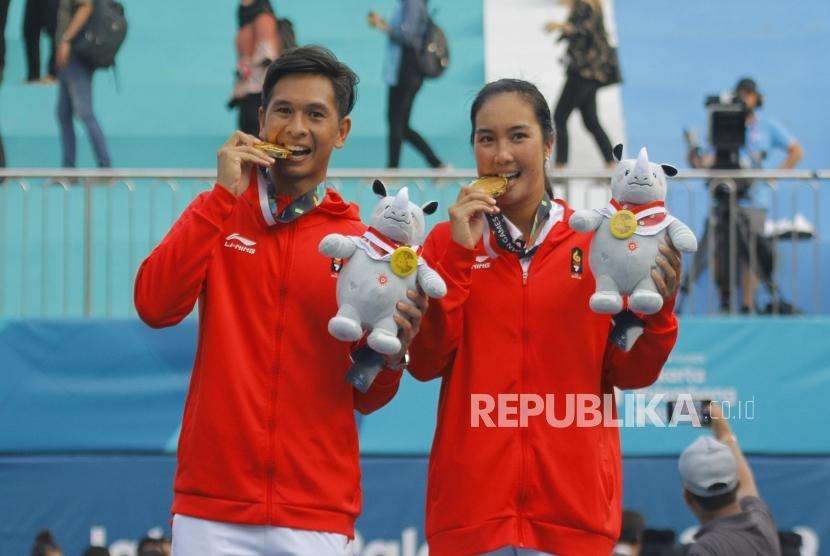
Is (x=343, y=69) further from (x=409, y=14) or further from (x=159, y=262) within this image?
(x=409, y=14)

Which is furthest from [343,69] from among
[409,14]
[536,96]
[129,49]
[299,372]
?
[129,49]

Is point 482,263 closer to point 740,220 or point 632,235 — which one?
point 632,235

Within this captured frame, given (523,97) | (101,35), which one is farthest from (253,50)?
(523,97)

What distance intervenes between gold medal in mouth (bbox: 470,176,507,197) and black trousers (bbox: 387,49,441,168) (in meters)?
7.33

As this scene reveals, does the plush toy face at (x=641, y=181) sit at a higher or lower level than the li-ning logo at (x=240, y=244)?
higher

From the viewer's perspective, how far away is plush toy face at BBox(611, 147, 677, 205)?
14.3 ft

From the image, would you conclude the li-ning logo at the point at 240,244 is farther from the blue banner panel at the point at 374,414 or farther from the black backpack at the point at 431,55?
the black backpack at the point at 431,55

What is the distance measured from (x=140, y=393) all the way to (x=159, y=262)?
5.00m

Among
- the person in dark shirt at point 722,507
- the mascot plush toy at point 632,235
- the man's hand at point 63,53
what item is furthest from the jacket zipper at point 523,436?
the man's hand at point 63,53

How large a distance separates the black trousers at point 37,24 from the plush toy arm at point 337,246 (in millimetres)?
8424

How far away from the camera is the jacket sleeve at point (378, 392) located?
4332mm

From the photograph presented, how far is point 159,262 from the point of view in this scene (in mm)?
4188

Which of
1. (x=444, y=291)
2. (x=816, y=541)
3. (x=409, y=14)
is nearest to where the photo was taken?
(x=444, y=291)

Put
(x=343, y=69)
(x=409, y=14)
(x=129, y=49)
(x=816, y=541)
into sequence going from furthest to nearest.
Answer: (x=129, y=49) → (x=409, y=14) → (x=816, y=541) → (x=343, y=69)
